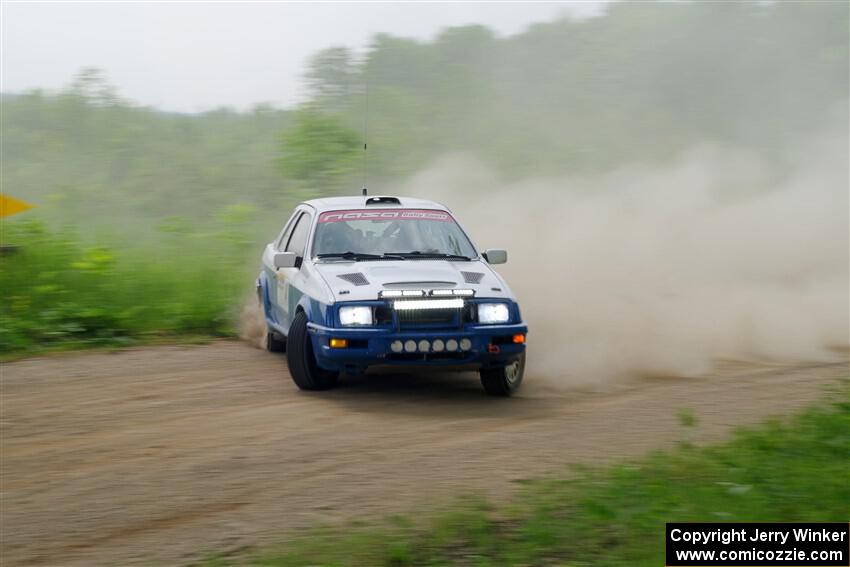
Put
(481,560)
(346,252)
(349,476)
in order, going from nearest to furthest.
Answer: (481,560), (349,476), (346,252)

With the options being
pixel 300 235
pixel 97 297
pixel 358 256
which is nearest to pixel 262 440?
pixel 358 256

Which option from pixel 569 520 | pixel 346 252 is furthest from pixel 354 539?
pixel 346 252

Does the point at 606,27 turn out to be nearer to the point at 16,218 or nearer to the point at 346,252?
the point at 16,218

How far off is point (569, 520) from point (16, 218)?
14.7m

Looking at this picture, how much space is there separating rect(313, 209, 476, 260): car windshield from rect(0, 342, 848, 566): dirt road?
3.94ft

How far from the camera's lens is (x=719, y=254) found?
59.3 feet

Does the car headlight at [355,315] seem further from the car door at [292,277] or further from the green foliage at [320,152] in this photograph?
the green foliage at [320,152]

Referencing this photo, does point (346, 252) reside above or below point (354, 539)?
above

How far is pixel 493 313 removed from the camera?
8.84 meters

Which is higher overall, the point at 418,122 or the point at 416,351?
the point at 418,122

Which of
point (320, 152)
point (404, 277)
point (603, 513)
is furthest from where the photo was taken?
point (320, 152)

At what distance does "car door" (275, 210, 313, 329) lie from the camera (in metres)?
9.88

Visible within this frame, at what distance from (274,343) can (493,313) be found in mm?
3559

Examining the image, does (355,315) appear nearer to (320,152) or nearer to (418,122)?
(320,152)
